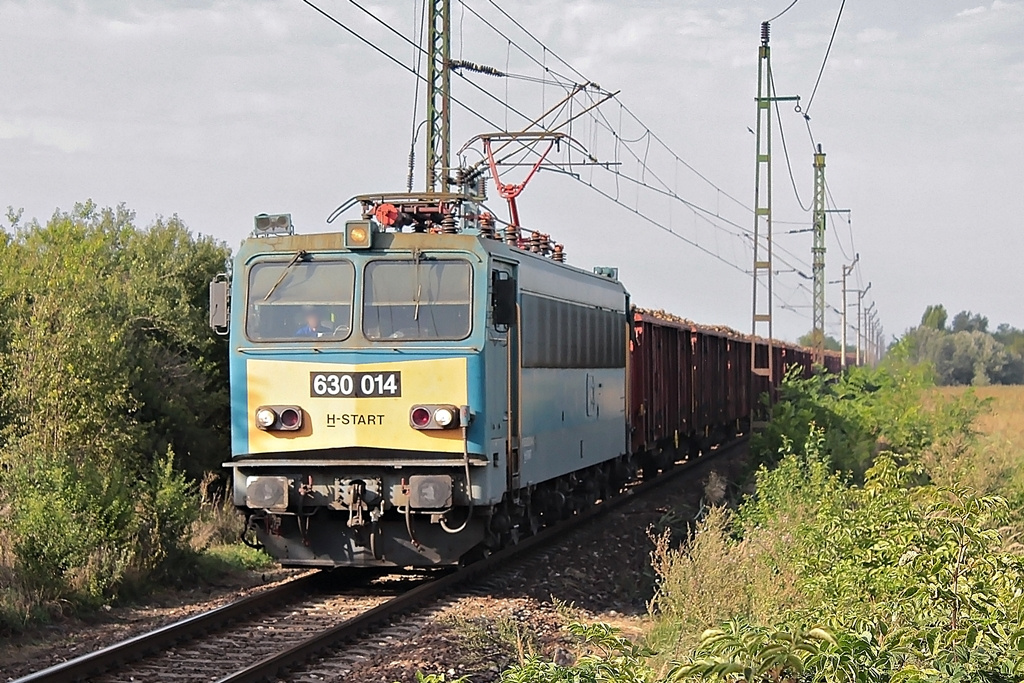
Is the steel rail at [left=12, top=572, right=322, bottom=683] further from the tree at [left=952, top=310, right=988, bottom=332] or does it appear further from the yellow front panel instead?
the tree at [left=952, top=310, right=988, bottom=332]

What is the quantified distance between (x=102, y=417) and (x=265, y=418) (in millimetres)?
3769

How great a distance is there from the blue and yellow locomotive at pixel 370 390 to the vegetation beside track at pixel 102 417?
1446 mm

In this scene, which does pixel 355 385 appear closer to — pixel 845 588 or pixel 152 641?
pixel 152 641

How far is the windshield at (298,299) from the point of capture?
36.7ft

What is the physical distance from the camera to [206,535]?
1458 cm

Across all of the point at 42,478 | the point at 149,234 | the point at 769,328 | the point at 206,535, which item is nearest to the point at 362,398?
the point at 42,478

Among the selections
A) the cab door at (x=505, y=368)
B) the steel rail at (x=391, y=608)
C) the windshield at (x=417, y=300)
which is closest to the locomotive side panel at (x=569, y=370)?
the cab door at (x=505, y=368)

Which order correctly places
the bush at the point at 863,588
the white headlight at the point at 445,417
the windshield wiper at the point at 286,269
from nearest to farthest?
the bush at the point at 863,588 < the white headlight at the point at 445,417 < the windshield wiper at the point at 286,269

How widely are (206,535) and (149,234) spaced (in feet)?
25.5

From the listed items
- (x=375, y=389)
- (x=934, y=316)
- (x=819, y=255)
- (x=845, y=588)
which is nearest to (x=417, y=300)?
(x=375, y=389)

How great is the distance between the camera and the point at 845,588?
865 centimetres

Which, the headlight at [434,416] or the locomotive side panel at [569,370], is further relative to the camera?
the locomotive side panel at [569,370]

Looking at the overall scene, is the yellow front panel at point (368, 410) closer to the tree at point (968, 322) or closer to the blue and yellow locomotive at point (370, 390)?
the blue and yellow locomotive at point (370, 390)

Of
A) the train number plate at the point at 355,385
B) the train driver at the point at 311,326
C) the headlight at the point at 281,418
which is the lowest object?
the headlight at the point at 281,418
